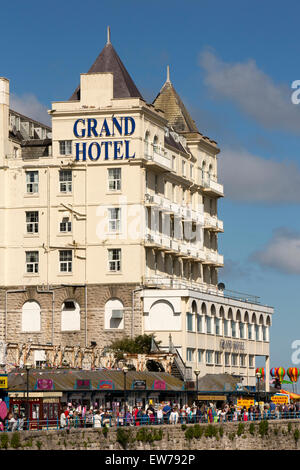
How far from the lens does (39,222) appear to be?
412 feet

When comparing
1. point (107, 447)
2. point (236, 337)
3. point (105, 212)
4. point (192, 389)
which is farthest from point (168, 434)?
point (236, 337)

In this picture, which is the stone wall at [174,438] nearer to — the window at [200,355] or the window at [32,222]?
the window at [200,355]

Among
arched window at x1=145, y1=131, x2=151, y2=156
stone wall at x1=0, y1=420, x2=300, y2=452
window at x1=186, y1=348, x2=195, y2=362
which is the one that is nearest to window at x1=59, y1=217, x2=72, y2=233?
arched window at x1=145, y1=131, x2=151, y2=156

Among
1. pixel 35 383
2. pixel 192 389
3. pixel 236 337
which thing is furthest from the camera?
pixel 236 337

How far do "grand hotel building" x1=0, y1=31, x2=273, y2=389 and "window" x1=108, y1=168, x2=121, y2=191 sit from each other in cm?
8

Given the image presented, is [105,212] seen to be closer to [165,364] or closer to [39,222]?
[39,222]

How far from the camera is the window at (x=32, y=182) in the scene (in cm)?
12581

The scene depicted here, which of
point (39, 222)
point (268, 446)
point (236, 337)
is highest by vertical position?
point (39, 222)

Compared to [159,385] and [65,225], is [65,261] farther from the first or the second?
[159,385]

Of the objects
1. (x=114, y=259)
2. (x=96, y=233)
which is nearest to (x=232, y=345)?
(x=114, y=259)

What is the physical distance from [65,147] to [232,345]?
25134 millimetres

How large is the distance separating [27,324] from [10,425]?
4326cm

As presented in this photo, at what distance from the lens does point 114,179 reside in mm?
123250

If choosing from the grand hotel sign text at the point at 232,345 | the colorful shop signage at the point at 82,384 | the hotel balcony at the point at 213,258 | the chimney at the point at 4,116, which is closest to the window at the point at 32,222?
the chimney at the point at 4,116
